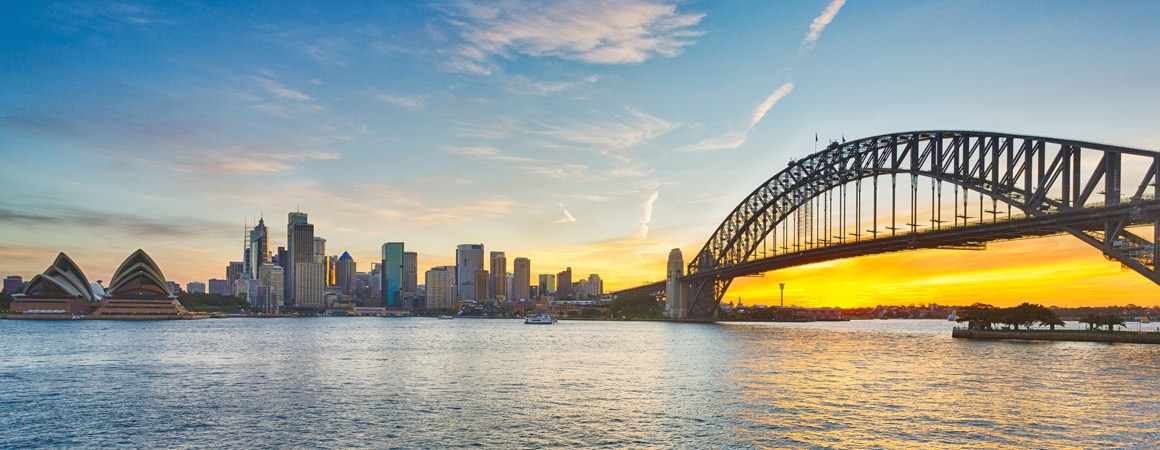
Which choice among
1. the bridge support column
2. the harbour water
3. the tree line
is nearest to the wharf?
the tree line

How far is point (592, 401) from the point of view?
3853cm

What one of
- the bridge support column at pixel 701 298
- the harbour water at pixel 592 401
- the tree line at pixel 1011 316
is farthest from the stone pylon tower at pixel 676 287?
the harbour water at pixel 592 401

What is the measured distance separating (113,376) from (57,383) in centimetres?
402

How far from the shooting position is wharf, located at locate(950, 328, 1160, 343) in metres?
75.4

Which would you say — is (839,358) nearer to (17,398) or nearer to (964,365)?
(964,365)

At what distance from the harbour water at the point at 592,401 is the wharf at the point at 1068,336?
13.0 meters

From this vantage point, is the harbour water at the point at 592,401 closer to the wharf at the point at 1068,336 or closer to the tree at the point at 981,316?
the wharf at the point at 1068,336

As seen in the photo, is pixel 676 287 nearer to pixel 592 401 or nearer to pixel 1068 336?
pixel 1068 336

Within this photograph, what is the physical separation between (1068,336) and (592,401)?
64.7 meters

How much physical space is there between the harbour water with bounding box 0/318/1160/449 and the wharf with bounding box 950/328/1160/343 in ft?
42.7

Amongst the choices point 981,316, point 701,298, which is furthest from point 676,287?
point 981,316

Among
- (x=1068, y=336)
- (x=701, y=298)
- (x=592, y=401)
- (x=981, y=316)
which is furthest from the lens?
(x=701, y=298)

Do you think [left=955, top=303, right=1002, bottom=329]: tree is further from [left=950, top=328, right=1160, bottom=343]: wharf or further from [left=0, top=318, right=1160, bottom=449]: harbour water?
[left=0, top=318, right=1160, bottom=449]: harbour water

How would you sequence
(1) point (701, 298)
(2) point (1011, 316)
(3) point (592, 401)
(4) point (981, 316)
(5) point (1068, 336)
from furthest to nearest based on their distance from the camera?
(1) point (701, 298) < (4) point (981, 316) < (2) point (1011, 316) < (5) point (1068, 336) < (3) point (592, 401)
